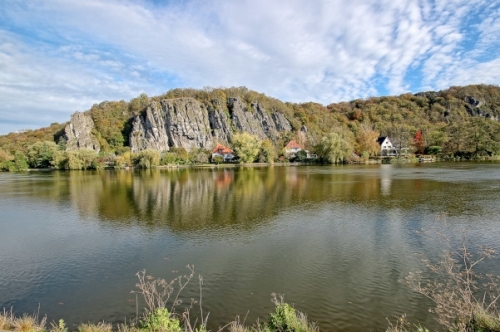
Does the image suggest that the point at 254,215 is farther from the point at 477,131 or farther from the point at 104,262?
the point at 477,131

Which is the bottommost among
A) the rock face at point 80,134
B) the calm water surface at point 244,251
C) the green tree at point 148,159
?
the calm water surface at point 244,251

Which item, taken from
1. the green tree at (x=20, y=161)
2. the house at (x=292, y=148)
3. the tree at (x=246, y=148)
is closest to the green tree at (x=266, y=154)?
the tree at (x=246, y=148)

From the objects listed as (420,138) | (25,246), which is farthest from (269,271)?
(420,138)

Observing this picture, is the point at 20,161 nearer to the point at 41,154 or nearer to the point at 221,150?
the point at 41,154

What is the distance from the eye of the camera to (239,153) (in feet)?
270

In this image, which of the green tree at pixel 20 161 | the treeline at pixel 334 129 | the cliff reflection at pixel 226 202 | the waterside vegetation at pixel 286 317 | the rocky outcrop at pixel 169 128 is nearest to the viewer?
the waterside vegetation at pixel 286 317

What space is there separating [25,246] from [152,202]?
11091 mm

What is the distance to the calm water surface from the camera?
874cm

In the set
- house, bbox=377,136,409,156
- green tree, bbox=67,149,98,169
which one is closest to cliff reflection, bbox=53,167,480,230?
green tree, bbox=67,149,98,169

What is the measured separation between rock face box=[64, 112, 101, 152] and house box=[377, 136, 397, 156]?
308 ft

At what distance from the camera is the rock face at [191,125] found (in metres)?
112

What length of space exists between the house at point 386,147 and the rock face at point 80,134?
93.9 metres

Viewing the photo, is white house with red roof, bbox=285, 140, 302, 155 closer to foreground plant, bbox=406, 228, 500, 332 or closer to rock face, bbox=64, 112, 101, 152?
rock face, bbox=64, 112, 101, 152

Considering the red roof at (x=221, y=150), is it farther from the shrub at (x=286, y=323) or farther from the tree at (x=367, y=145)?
the shrub at (x=286, y=323)
